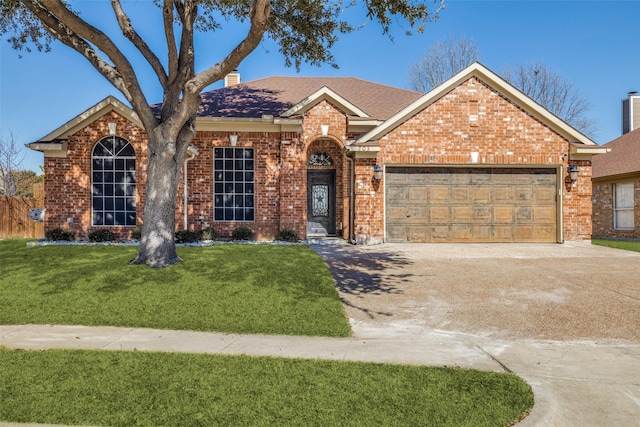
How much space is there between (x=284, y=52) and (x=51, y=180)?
917 cm

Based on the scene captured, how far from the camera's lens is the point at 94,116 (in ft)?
49.5

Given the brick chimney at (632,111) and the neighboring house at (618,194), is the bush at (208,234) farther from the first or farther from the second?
the brick chimney at (632,111)

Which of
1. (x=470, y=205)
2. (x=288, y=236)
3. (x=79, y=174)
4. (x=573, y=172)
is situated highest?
(x=79, y=174)

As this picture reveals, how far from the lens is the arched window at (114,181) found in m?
15.4

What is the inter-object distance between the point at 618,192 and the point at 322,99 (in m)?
14.6

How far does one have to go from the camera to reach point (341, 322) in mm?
6191

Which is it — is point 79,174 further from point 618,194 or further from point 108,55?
point 618,194

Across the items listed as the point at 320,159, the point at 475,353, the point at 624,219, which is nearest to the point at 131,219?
the point at 320,159

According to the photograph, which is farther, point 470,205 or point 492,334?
point 470,205

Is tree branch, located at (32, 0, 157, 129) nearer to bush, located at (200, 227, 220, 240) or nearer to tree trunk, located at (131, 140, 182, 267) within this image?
tree trunk, located at (131, 140, 182, 267)

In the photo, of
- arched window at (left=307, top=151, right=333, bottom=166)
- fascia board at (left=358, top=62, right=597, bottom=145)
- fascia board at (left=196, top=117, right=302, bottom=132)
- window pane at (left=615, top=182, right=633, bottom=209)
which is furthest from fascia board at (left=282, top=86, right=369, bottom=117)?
window pane at (left=615, top=182, right=633, bottom=209)

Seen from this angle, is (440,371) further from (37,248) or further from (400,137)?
(37,248)

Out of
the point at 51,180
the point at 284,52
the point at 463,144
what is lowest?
the point at 51,180

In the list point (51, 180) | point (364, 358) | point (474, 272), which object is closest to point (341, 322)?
point (364, 358)
